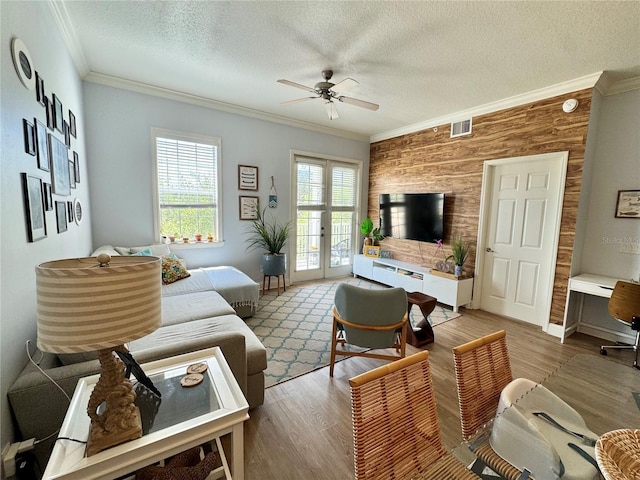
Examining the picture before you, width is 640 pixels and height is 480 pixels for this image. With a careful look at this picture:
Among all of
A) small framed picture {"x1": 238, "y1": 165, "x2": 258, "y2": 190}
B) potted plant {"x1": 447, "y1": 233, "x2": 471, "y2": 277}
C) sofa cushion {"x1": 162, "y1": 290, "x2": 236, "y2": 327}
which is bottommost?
sofa cushion {"x1": 162, "y1": 290, "x2": 236, "y2": 327}

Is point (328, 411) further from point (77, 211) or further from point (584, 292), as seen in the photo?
point (584, 292)

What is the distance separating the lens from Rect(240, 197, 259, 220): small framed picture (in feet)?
14.4

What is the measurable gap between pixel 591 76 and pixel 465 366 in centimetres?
346

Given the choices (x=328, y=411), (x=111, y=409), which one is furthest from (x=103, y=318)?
(x=328, y=411)

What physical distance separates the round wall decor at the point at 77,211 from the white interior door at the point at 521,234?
15.4 ft

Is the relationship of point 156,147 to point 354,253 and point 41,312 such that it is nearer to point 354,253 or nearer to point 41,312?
point 41,312

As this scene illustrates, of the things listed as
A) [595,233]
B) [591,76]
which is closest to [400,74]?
[591,76]

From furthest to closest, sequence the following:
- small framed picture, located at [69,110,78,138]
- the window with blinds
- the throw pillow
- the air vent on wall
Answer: the air vent on wall → the window with blinds → the throw pillow → small framed picture, located at [69,110,78,138]

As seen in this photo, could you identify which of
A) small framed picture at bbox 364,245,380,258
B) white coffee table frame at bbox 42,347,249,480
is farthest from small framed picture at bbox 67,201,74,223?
small framed picture at bbox 364,245,380,258

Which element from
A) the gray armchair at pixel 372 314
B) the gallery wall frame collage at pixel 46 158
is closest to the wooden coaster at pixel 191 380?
the gallery wall frame collage at pixel 46 158

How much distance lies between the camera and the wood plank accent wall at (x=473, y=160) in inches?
121

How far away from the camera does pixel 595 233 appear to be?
126 inches

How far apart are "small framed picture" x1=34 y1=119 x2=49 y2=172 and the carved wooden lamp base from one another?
1395 millimetres

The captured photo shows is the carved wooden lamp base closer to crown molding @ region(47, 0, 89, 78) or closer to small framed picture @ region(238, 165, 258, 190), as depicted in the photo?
crown molding @ region(47, 0, 89, 78)
